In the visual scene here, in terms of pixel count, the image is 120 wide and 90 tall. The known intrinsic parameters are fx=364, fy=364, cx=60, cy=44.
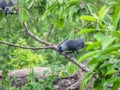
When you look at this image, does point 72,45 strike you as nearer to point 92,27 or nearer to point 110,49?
point 92,27

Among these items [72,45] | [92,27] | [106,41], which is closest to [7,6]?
[72,45]

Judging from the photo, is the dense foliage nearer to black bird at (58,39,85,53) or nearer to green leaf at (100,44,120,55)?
green leaf at (100,44,120,55)

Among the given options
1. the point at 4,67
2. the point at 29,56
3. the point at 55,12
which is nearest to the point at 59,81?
the point at 29,56

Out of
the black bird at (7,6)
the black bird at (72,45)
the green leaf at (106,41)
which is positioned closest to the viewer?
A: the green leaf at (106,41)

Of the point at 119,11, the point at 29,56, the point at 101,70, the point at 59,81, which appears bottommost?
the point at 59,81

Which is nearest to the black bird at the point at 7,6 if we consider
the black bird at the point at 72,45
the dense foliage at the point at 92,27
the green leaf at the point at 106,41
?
the dense foliage at the point at 92,27

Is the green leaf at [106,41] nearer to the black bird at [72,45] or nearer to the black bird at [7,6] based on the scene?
the black bird at [7,6]

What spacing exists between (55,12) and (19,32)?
5.48 m

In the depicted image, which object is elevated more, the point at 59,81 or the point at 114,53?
the point at 114,53

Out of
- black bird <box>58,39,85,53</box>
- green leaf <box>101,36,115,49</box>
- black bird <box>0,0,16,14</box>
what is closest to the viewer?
green leaf <box>101,36,115,49</box>

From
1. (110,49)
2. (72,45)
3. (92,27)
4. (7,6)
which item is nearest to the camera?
(110,49)

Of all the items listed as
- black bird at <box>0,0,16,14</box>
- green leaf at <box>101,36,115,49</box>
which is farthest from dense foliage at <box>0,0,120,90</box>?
black bird at <box>0,0,16,14</box>

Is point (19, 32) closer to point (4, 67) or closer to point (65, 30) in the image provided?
point (65, 30)

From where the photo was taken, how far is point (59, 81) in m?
4.65
